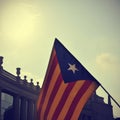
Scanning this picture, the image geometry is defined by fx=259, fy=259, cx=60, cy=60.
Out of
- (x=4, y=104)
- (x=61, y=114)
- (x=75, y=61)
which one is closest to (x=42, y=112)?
(x=61, y=114)

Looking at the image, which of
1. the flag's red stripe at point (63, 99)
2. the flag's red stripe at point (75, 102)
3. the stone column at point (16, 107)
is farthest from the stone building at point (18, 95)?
the flag's red stripe at point (75, 102)

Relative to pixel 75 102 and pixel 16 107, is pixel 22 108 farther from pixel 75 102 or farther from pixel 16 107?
pixel 75 102

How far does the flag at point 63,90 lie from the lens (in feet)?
26.3

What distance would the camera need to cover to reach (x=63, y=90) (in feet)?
27.0

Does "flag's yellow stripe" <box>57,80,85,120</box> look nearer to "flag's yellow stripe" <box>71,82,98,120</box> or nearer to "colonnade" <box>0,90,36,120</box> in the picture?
"flag's yellow stripe" <box>71,82,98,120</box>

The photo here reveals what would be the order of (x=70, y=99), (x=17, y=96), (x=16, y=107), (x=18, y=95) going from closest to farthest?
1. (x=70, y=99)
2. (x=16, y=107)
3. (x=17, y=96)
4. (x=18, y=95)

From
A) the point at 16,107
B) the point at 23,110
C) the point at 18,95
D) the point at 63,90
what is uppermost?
the point at 18,95

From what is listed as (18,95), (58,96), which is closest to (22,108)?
(18,95)

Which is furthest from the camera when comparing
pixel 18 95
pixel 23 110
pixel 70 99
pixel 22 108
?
pixel 22 108

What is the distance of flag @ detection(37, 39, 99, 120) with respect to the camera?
802 cm

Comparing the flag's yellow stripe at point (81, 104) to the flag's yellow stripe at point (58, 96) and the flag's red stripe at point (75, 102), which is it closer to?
the flag's red stripe at point (75, 102)

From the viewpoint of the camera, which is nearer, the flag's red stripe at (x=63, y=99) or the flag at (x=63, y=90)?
the flag at (x=63, y=90)

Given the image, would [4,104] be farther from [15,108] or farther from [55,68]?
[55,68]

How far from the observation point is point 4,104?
118 ft
